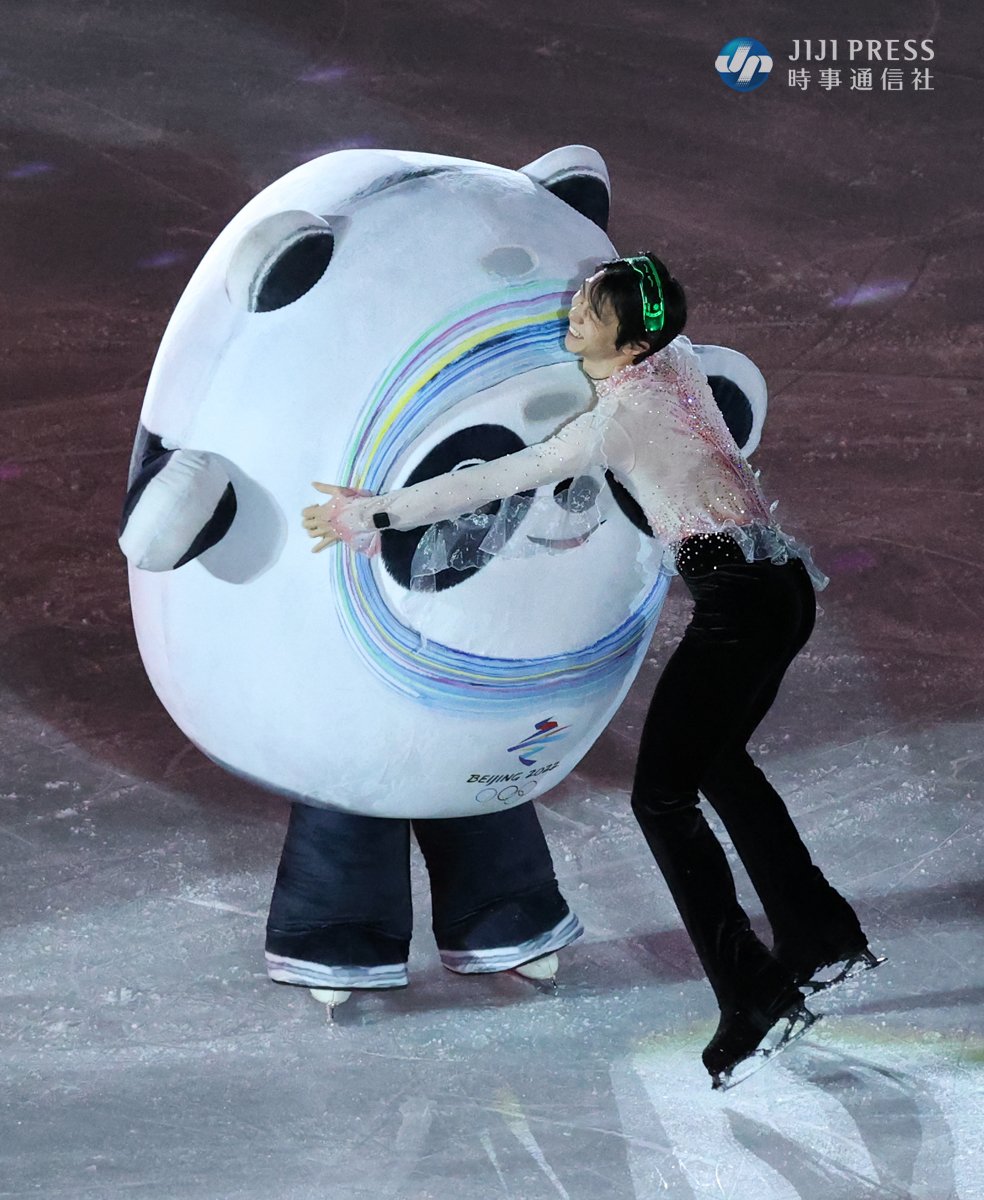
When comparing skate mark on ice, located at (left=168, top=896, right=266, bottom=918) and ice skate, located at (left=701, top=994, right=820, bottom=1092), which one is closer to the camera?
ice skate, located at (left=701, top=994, right=820, bottom=1092)

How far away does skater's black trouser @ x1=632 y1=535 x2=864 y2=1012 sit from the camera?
2.98 metres

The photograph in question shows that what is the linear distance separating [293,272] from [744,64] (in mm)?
3799

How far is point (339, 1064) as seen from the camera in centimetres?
324

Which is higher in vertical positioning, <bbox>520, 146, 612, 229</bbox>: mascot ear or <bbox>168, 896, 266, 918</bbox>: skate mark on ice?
<bbox>520, 146, 612, 229</bbox>: mascot ear

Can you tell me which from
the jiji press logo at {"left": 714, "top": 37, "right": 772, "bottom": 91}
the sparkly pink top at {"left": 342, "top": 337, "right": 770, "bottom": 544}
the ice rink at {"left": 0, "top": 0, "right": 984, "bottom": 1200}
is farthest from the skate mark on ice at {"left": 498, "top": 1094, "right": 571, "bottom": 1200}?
the jiji press logo at {"left": 714, "top": 37, "right": 772, "bottom": 91}

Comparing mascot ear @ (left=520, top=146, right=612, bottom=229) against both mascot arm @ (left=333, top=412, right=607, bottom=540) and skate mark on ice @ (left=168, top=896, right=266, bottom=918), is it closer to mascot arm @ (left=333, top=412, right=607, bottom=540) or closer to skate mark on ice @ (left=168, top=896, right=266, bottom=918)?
mascot arm @ (left=333, top=412, right=607, bottom=540)

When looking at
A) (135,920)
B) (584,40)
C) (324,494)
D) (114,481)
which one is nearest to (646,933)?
(135,920)

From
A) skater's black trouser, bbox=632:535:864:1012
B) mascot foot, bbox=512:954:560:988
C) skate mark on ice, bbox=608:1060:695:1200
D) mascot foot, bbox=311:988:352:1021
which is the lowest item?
mascot foot, bbox=311:988:352:1021

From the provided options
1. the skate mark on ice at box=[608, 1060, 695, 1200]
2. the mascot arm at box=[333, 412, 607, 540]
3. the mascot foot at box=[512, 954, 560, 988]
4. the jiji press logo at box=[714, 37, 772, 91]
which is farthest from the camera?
the jiji press logo at box=[714, 37, 772, 91]

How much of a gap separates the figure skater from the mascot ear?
0.41m

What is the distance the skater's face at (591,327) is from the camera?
9.34 ft

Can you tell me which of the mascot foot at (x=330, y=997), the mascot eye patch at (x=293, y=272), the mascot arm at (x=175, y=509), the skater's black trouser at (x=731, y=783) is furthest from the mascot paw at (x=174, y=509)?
the mascot foot at (x=330, y=997)

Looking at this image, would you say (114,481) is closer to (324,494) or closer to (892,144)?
(324,494)

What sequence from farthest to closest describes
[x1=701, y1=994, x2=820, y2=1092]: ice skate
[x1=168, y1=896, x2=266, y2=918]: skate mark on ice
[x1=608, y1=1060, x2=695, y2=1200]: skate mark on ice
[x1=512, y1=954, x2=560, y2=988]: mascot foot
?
[x1=168, y1=896, x2=266, y2=918]: skate mark on ice
[x1=512, y1=954, x2=560, y2=988]: mascot foot
[x1=701, y1=994, x2=820, y2=1092]: ice skate
[x1=608, y1=1060, x2=695, y2=1200]: skate mark on ice
